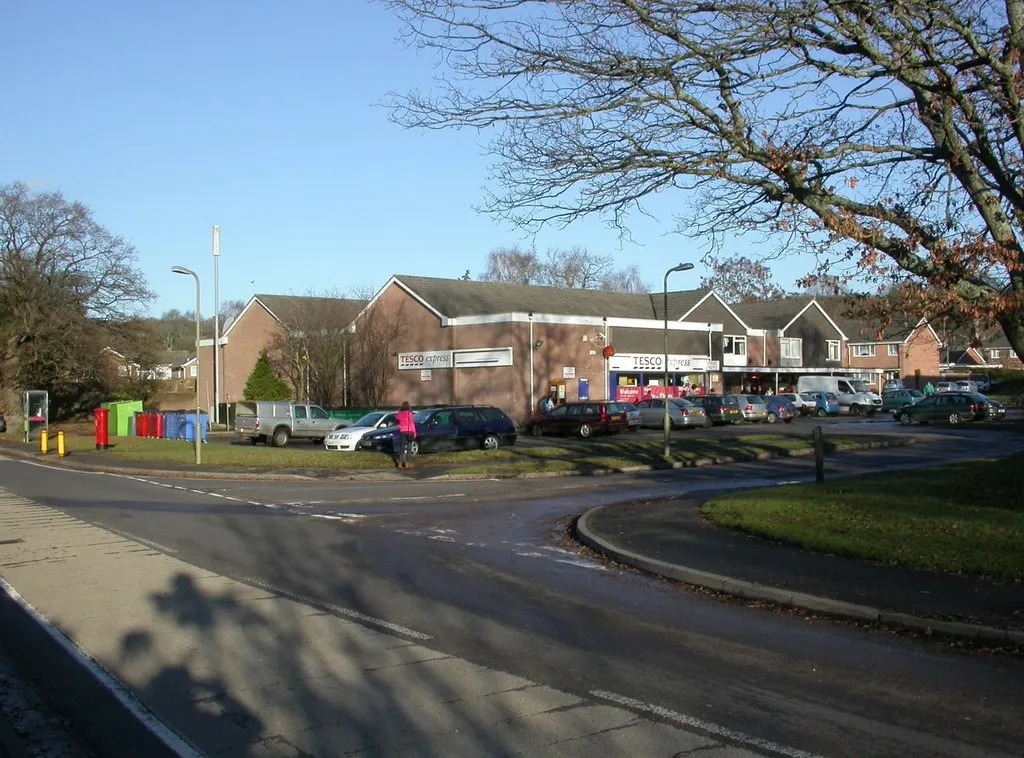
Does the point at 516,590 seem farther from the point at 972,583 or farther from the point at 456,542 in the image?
the point at 972,583

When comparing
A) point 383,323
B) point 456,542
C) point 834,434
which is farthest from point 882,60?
point 383,323

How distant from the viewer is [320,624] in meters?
8.39

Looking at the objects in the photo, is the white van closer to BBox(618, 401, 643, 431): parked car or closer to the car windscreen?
BBox(618, 401, 643, 431): parked car

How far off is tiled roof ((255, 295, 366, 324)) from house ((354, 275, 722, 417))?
6.59ft

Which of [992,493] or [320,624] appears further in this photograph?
[992,493]

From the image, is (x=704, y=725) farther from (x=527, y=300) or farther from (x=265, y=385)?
(x=265, y=385)

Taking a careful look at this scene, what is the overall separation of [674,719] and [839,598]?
375 cm

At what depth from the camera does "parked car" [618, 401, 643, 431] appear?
40.8m

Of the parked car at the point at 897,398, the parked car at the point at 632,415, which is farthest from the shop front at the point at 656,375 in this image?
the parked car at the point at 897,398

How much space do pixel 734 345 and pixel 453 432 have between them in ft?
121

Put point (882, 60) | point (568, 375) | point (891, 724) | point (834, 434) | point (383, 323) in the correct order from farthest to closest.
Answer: point (383, 323)
point (568, 375)
point (834, 434)
point (882, 60)
point (891, 724)

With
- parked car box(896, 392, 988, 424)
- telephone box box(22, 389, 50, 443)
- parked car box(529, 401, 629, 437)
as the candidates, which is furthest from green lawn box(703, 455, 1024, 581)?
telephone box box(22, 389, 50, 443)

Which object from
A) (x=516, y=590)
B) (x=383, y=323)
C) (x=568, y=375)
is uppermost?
(x=383, y=323)

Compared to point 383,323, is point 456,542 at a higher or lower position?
lower
